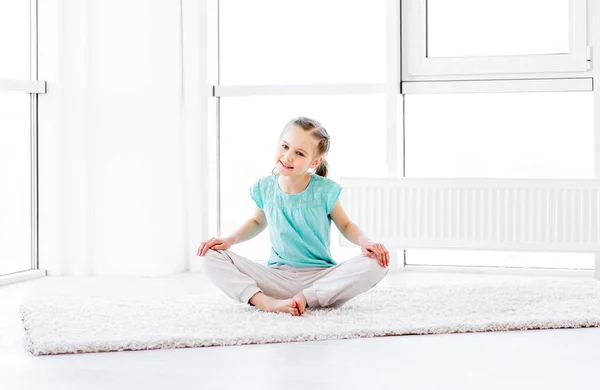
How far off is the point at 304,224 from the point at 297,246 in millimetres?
79

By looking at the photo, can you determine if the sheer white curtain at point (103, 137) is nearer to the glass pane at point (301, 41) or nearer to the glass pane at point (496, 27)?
the glass pane at point (301, 41)

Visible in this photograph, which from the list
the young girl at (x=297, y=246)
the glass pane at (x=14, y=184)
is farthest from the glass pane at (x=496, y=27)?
the glass pane at (x=14, y=184)

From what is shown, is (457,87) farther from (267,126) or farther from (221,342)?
(221,342)

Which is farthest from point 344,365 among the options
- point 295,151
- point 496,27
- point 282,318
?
point 496,27

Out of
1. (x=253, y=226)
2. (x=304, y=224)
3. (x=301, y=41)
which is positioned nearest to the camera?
(x=304, y=224)

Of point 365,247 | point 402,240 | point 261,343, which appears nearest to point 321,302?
point 365,247

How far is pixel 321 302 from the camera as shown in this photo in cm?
266

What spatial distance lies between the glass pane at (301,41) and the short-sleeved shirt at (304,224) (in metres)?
1.41

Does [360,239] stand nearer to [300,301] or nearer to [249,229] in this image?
[300,301]

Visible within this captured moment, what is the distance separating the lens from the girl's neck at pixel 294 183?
2840 mm

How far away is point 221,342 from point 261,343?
11 cm

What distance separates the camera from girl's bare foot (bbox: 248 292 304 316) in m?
2.59

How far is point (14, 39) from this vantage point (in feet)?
12.5

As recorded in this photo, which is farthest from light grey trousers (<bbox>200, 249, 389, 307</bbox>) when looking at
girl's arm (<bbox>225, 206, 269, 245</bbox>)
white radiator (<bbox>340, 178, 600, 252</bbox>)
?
white radiator (<bbox>340, 178, 600, 252</bbox>)
